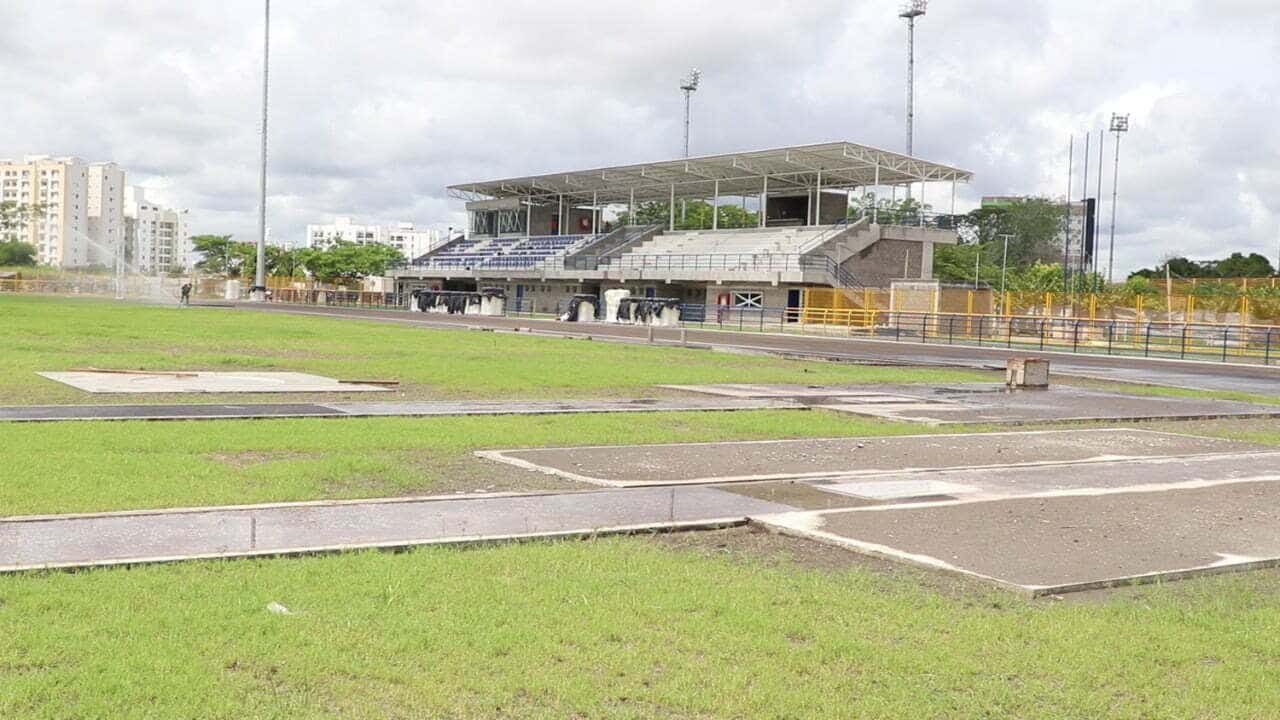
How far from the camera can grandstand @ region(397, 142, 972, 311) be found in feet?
233

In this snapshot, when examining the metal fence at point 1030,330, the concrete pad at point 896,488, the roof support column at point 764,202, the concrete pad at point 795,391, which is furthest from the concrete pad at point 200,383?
the roof support column at point 764,202

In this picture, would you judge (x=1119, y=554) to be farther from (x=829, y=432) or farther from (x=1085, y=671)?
(x=829, y=432)

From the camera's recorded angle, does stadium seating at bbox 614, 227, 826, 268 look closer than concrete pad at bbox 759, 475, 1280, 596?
No

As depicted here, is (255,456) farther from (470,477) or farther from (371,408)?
(371,408)

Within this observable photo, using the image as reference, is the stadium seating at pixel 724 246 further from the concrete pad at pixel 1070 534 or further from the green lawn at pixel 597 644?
the green lawn at pixel 597 644

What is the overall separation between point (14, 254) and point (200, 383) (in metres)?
117

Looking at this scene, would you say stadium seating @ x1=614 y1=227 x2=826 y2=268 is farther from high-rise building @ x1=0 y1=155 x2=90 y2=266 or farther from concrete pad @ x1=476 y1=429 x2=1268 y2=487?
high-rise building @ x1=0 y1=155 x2=90 y2=266

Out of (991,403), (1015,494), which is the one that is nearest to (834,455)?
(1015,494)

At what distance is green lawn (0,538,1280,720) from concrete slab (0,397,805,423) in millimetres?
8136

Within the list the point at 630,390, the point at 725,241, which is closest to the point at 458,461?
the point at 630,390

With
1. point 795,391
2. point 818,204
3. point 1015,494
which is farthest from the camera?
point 818,204

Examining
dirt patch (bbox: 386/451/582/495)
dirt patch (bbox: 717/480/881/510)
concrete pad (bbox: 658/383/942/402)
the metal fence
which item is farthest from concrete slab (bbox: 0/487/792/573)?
the metal fence

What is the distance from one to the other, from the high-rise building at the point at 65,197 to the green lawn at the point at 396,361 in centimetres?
12299

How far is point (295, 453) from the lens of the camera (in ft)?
38.5
